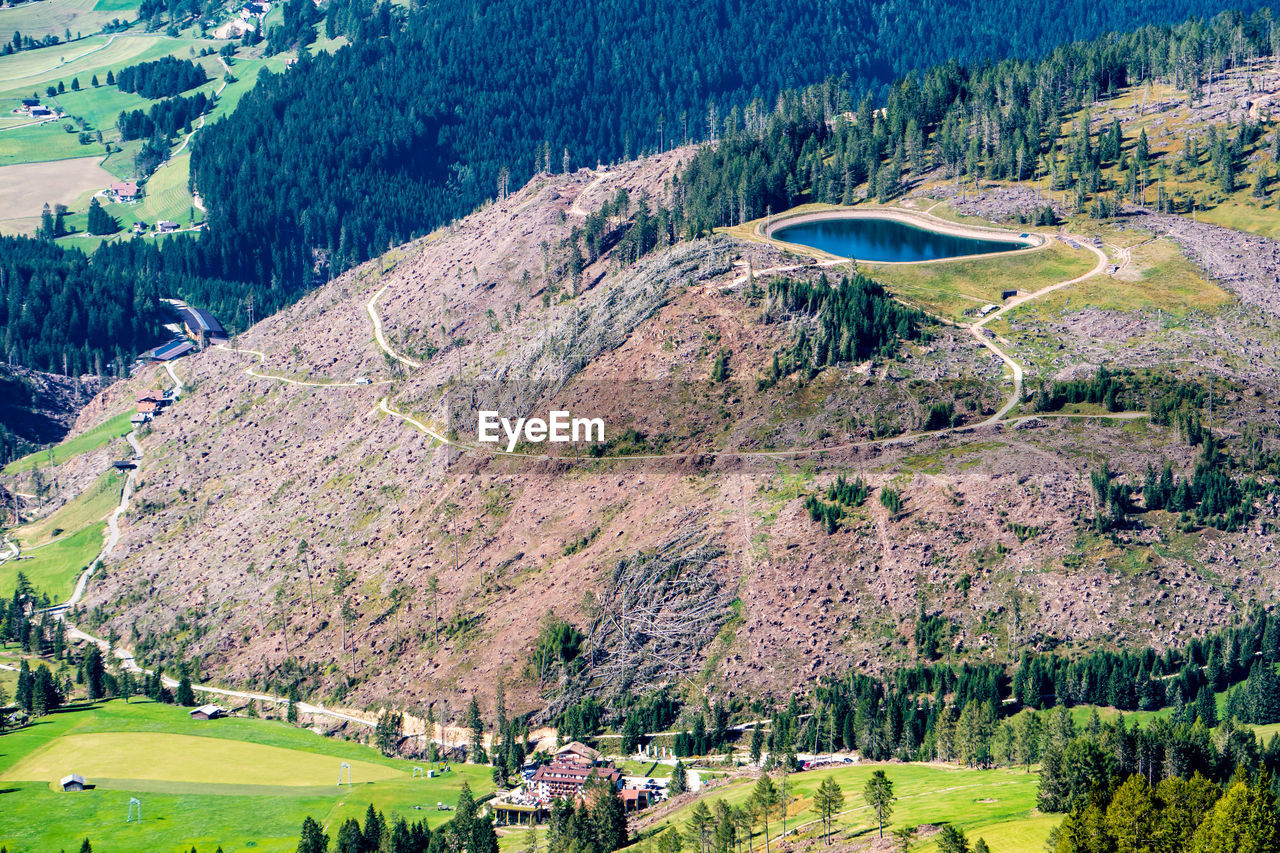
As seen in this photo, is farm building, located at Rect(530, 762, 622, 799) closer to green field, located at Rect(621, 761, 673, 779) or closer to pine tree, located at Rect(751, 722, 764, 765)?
green field, located at Rect(621, 761, 673, 779)

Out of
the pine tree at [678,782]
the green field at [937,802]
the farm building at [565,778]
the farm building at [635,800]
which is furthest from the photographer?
the farm building at [565,778]

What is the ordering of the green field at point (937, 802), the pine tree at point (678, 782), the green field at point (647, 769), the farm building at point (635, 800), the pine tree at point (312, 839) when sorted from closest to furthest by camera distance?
the green field at point (937, 802), the pine tree at point (312, 839), the farm building at point (635, 800), the pine tree at point (678, 782), the green field at point (647, 769)

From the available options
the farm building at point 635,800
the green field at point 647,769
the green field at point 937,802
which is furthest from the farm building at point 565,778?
the green field at point 937,802

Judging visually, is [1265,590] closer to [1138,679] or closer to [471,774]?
[1138,679]

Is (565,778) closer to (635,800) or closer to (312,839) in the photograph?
(635,800)

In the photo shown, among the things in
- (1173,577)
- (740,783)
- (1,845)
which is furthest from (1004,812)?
(1,845)

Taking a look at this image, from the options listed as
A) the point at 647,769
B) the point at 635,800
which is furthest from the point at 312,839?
the point at 647,769

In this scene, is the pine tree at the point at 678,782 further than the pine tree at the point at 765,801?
Yes

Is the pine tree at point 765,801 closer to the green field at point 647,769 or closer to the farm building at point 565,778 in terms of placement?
the farm building at point 565,778
